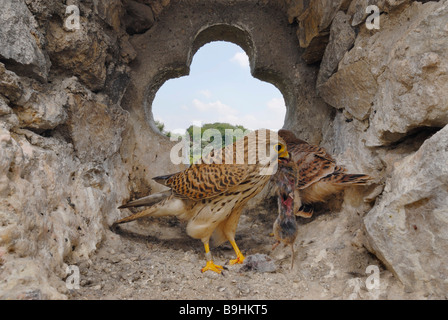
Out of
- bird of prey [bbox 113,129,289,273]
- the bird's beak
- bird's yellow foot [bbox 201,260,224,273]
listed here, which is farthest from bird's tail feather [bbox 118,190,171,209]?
the bird's beak

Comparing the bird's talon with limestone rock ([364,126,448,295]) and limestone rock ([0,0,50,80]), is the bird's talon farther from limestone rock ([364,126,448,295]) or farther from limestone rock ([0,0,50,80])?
limestone rock ([0,0,50,80])

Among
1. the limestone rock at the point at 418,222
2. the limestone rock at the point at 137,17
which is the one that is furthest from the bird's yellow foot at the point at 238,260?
the limestone rock at the point at 137,17

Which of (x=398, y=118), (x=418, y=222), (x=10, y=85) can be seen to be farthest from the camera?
(x=398, y=118)

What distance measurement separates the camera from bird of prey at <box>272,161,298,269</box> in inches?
93.6

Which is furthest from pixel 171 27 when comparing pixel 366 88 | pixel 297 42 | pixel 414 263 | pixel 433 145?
pixel 414 263

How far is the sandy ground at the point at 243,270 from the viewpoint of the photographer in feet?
6.22

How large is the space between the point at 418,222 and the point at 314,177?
100 cm

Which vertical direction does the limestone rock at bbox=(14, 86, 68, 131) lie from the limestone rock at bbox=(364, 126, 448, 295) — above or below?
above

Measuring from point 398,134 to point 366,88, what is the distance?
0.50 m

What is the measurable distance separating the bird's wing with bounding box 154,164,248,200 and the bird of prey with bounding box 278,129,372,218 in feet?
2.32

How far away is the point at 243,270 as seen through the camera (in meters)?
2.36

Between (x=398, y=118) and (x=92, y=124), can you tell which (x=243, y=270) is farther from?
(x=92, y=124)

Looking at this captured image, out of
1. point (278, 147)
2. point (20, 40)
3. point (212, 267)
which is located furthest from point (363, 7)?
point (20, 40)
